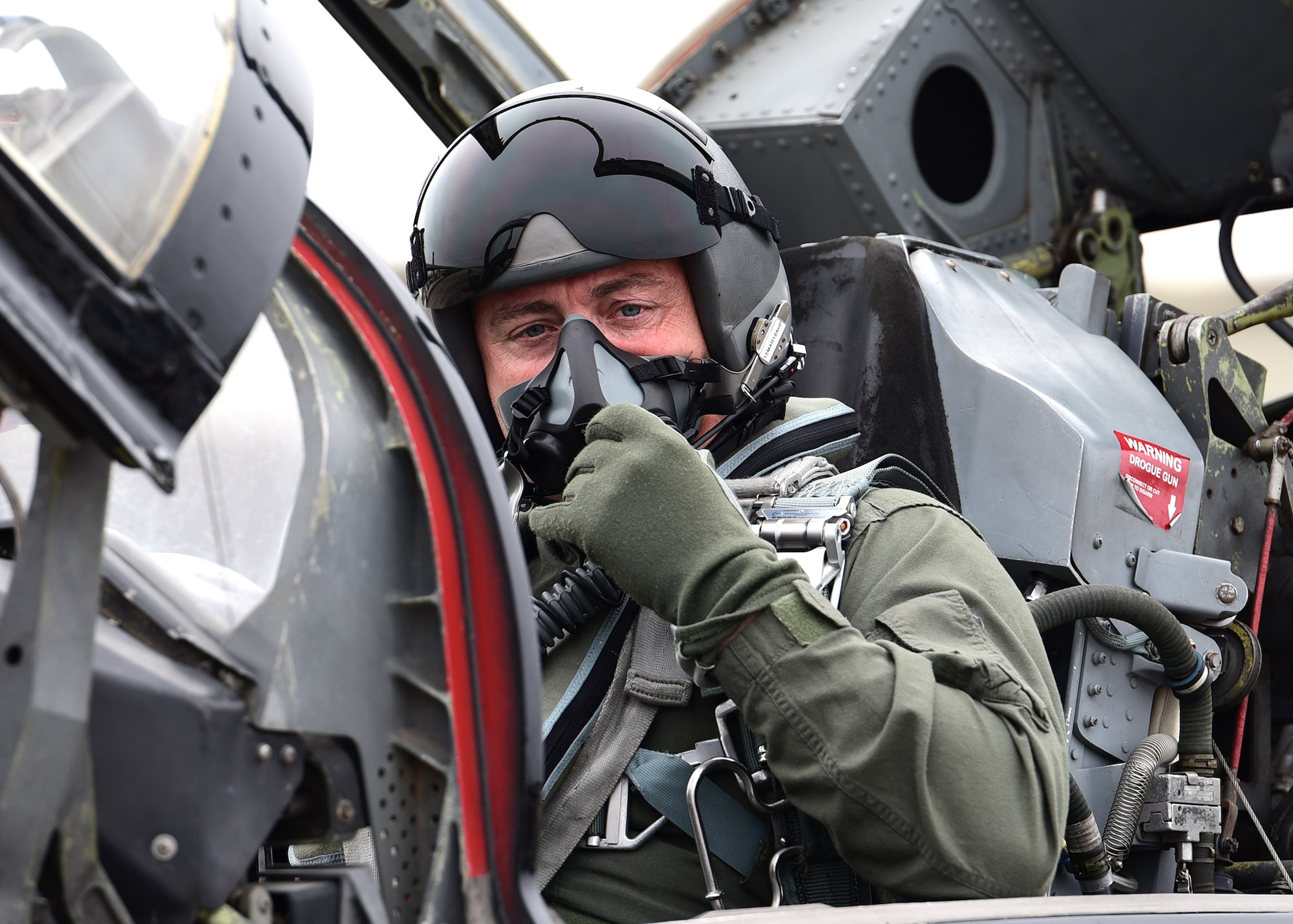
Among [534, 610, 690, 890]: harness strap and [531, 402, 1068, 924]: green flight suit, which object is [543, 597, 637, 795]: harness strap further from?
[531, 402, 1068, 924]: green flight suit

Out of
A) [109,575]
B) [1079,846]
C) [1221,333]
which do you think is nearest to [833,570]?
[1079,846]

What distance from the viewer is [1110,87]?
398 cm

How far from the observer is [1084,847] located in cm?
A: 181

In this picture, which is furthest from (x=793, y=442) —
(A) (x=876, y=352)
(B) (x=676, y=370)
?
(A) (x=876, y=352)

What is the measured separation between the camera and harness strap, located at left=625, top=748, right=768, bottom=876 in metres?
1.50

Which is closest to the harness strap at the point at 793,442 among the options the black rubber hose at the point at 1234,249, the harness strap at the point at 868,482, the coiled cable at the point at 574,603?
the harness strap at the point at 868,482

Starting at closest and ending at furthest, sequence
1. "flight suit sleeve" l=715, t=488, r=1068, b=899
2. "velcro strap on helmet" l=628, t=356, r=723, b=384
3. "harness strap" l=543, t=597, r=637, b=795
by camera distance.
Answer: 1. "flight suit sleeve" l=715, t=488, r=1068, b=899
2. "harness strap" l=543, t=597, r=637, b=795
3. "velcro strap on helmet" l=628, t=356, r=723, b=384

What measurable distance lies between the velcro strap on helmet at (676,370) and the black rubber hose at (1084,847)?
2.39 feet

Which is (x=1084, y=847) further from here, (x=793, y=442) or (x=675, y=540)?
(x=675, y=540)

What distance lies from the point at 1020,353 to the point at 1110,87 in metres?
1.98

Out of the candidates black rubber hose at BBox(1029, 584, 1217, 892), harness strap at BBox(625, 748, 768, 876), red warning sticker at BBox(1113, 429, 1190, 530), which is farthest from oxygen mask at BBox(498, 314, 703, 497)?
red warning sticker at BBox(1113, 429, 1190, 530)

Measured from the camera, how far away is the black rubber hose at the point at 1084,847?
1799 mm

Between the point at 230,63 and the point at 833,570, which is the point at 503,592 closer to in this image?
the point at 230,63

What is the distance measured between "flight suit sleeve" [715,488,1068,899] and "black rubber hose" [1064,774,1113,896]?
419 mm
